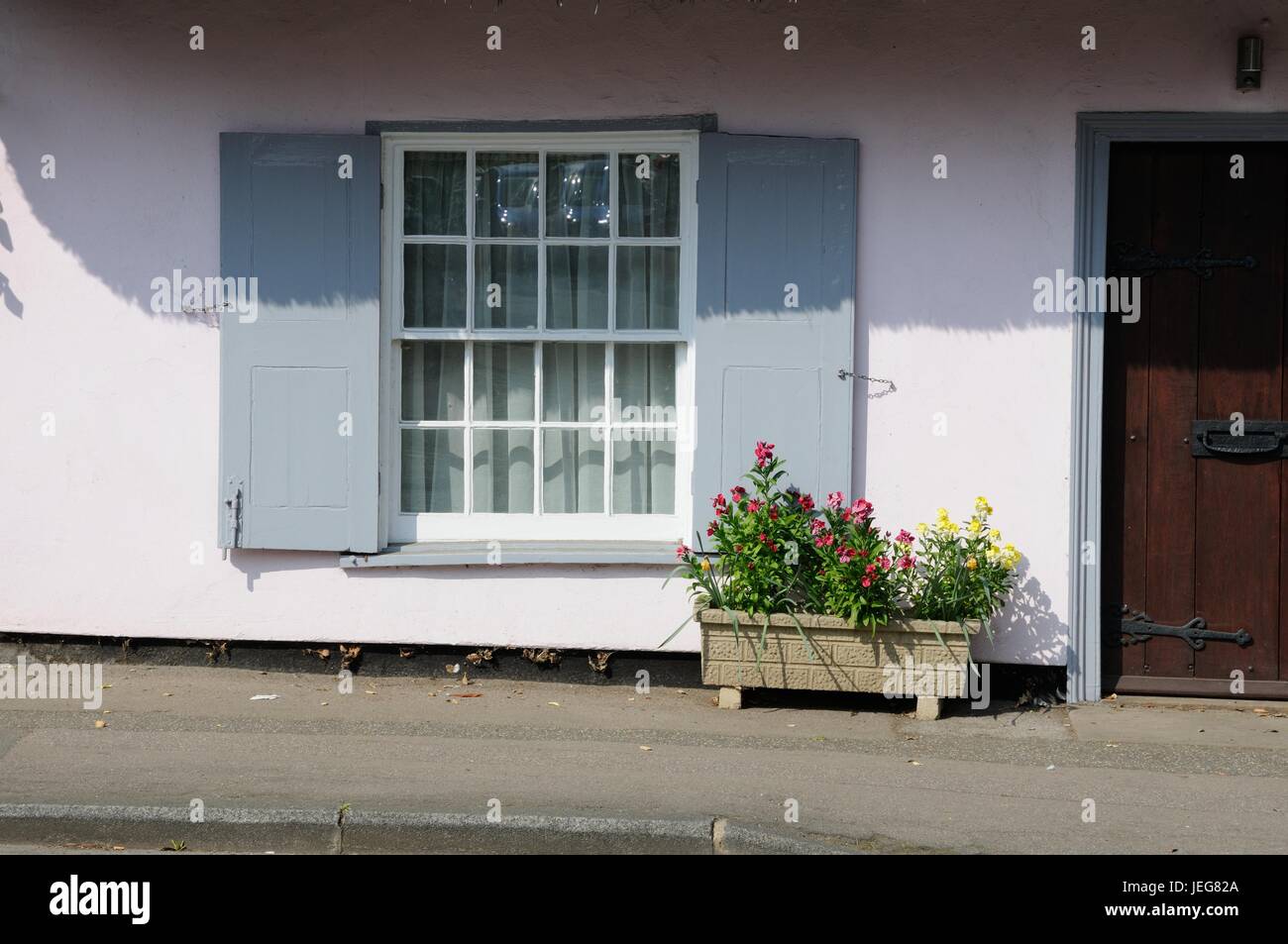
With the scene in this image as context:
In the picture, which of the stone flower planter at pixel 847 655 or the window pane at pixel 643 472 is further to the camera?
the window pane at pixel 643 472

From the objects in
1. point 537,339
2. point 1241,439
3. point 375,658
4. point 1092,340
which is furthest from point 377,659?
point 1241,439

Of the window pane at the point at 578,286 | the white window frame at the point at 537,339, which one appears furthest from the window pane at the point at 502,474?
the window pane at the point at 578,286

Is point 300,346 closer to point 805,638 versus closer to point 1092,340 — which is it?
point 805,638

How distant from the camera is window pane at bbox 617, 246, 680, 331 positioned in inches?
263

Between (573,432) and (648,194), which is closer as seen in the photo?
(648,194)

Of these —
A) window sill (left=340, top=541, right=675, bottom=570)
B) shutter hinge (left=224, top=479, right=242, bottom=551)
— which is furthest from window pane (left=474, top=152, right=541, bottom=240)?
shutter hinge (left=224, top=479, right=242, bottom=551)

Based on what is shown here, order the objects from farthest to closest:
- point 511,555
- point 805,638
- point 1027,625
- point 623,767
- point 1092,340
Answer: point 511,555 → point 1027,625 → point 1092,340 → point 805,638 → point 623,767

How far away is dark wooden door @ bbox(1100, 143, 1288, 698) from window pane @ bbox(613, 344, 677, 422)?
2.07 m

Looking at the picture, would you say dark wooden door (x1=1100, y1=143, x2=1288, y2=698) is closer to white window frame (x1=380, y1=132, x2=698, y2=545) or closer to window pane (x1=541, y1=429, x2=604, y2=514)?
white window frame (x1=380, y1=132, x2=698, y2=545)

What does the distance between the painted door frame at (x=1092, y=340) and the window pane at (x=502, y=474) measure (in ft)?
8.50

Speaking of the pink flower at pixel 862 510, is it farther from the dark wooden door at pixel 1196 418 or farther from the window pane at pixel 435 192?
the window pane at pixel 435 192

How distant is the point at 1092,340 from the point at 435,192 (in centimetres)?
317

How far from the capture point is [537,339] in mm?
6688

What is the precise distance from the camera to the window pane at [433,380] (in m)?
6.78
